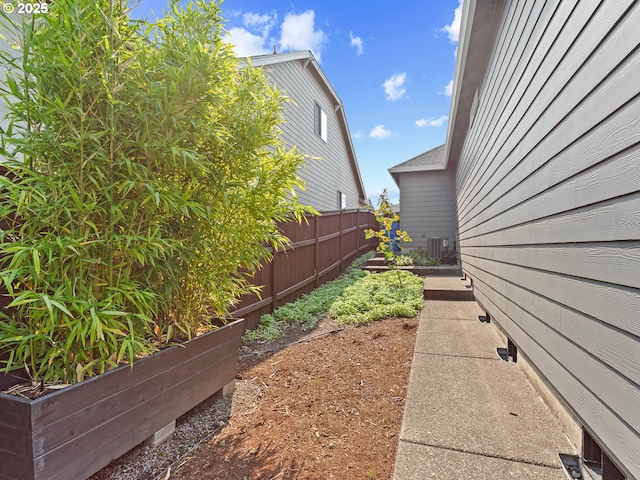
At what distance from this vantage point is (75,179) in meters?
1.52

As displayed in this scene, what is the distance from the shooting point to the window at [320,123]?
10227 millimetres

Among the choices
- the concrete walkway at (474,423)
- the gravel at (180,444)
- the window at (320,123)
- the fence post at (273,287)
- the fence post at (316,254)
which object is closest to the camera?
the concrete walkway at (474,423)

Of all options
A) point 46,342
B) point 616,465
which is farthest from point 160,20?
point 616,465

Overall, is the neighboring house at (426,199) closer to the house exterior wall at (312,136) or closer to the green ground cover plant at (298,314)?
the house exterior wall at (312,136)

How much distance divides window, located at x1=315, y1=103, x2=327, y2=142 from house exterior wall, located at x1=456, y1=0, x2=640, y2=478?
7.59 meters

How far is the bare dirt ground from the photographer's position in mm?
1724

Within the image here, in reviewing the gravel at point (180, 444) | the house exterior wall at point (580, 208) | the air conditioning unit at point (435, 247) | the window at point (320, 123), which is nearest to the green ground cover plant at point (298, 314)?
the gravel at point (180, 444)

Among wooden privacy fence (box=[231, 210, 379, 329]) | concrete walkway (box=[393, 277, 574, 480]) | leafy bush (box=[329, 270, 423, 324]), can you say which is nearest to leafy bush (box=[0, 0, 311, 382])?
concrete walkway (box=[393, 277, 574, 480])

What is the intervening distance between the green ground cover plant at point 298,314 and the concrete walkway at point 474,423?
179cm

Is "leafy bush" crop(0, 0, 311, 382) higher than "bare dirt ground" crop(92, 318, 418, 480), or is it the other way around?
"leafy bush" crop(0, 0, 311, 382)

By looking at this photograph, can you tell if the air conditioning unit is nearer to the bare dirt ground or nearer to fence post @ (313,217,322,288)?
fence post @ (313,217,322,288)

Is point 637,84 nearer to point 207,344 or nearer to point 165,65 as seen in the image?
point 165,65

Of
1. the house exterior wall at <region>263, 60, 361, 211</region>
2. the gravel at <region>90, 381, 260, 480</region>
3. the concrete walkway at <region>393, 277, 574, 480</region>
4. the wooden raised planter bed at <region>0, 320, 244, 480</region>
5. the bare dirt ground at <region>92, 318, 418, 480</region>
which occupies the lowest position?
the bare dirt ground at <region>92, 318, 418, 480</region>

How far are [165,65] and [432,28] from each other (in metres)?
8.42
